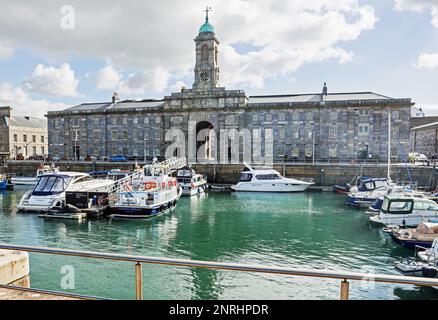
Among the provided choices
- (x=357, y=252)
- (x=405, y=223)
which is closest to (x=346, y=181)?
(x=405, y=223)

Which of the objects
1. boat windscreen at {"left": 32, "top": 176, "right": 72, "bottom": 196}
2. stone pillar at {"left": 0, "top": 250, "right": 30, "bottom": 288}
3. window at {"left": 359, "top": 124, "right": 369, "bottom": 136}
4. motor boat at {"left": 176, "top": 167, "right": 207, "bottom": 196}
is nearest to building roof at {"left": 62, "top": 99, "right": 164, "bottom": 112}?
motor boat at {"left": 176, "top": 167, "right": 207, "bottom": 196}

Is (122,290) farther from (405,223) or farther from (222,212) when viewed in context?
(405,223)

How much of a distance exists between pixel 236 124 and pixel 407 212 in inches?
1272

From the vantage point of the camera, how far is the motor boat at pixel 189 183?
1393 inches

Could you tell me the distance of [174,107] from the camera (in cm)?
5166

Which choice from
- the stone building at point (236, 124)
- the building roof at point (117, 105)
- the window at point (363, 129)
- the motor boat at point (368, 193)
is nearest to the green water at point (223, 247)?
the motor boat at point (368, 193)

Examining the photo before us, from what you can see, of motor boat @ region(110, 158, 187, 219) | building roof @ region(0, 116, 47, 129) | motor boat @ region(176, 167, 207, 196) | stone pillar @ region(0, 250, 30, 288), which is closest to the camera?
stone pillar @ region(0, 250, 30, 288)

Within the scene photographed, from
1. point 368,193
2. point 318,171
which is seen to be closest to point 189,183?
point 318,171

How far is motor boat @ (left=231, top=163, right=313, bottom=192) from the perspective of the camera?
127ft

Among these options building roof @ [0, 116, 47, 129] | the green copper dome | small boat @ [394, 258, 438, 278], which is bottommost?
small boat @ [394, 258, 438, 278]

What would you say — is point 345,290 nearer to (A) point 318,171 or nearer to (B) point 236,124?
(A) point 318,171

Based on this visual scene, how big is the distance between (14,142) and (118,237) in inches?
2270

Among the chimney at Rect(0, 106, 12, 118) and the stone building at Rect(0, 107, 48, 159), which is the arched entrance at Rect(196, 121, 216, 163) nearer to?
the stone building at Rect(0, 107, 48, 159)

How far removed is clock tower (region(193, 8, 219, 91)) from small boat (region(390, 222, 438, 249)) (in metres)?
40.0
